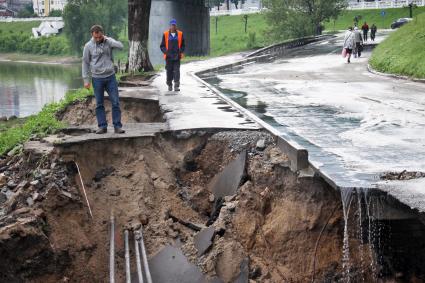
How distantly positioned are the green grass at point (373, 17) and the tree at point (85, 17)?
80.1 ft

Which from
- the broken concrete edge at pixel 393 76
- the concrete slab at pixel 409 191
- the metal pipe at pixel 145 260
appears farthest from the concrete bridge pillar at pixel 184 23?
the concrete slab at pixel 409 191

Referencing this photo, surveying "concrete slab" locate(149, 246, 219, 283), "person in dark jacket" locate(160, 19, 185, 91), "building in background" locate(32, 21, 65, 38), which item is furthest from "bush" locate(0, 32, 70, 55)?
"concrete slab" locate(149, 246, 219, 283)

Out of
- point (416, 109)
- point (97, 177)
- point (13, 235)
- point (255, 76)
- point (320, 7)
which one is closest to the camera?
point (13, 235)

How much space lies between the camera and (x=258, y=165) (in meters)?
8.90

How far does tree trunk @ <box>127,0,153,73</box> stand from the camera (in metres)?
21.9

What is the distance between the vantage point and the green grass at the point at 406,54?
795 inches

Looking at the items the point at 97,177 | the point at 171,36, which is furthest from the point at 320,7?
the point at 97,177

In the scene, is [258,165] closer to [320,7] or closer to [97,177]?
[97,177]

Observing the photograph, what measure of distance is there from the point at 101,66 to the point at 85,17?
58.8 meters

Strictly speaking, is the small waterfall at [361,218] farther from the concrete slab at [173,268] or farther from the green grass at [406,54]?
the green grass at [406,54]

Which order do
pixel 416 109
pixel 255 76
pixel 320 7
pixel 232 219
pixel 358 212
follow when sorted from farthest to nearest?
pixel 320 7, pixel 255 76, pixel 416 109, pixel 232 219, pixel 358 212

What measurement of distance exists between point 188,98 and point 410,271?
8280 mm

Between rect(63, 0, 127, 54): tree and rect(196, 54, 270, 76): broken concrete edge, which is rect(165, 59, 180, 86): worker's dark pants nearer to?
rect(196, 54, 270, 76): broken concrete edge

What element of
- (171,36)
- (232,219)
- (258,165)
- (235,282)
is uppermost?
(171,36)
